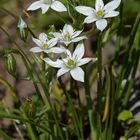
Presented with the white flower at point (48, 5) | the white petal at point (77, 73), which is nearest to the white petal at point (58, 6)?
the white flower at point (48, 5)

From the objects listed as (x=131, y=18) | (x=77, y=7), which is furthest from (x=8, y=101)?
(x=77, y=7)

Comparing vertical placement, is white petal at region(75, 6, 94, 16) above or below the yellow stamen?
above

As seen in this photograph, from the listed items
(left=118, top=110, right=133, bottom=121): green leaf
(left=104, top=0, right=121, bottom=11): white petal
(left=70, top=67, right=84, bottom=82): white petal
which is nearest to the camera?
(left=70, top=67, right=84, bottom=82): white petal

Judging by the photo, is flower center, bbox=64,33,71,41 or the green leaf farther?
the green leaf

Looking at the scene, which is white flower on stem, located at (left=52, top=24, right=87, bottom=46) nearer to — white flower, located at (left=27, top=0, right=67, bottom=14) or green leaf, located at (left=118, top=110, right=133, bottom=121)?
white flower, located at (left=27, top=0, right=67, bottom=14)

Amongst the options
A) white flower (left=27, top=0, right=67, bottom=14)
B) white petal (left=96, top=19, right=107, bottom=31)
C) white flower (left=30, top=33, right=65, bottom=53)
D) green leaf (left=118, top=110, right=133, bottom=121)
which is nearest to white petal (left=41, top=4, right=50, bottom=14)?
white flower (left=27, top=0, right=67, bottom=14)

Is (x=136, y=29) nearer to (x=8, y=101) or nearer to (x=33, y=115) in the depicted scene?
(x=33, y=115)

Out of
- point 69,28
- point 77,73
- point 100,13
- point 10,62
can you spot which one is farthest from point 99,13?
point 10,62

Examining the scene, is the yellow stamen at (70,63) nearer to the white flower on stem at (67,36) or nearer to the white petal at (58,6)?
the white flower on stem at (67,36)
